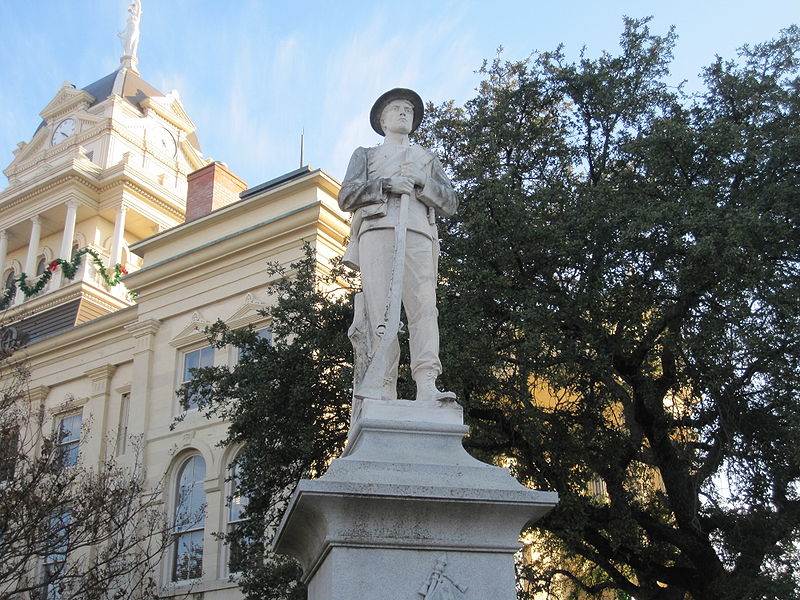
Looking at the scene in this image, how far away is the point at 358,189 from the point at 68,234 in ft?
Answer: 144

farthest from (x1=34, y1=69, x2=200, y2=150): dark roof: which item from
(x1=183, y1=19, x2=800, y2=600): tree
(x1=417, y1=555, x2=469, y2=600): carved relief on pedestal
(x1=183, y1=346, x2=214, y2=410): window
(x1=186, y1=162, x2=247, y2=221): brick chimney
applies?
(x1=417, y1=555, x2=469, y2=600): carved relief on pedestal

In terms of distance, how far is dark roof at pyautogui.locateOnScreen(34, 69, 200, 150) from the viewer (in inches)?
2232

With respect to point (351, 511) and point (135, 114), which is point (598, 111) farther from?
point (135, 114)

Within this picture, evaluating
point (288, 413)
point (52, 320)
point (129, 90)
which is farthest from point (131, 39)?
point (288, 413)

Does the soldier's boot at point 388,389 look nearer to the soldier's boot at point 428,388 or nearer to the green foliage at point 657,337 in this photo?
the soldier's boot at point 428,388

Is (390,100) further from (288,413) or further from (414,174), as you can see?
(288,413)

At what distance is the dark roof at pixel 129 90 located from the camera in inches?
2232

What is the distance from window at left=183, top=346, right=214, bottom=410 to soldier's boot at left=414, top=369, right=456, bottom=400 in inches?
761

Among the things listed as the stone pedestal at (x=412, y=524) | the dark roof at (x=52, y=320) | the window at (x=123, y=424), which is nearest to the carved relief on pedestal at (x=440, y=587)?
the stone pedestal at (x=412, y=524)

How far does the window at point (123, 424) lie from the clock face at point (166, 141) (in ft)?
100

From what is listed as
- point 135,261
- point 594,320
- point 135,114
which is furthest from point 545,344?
point 135,114

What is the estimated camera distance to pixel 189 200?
29.7 metres

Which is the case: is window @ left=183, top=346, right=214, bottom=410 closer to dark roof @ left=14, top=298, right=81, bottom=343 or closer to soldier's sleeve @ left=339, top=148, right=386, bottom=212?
dark roof @ left=14, top=298, right=81, bottom=343

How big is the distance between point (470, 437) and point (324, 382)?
9.06 ft
